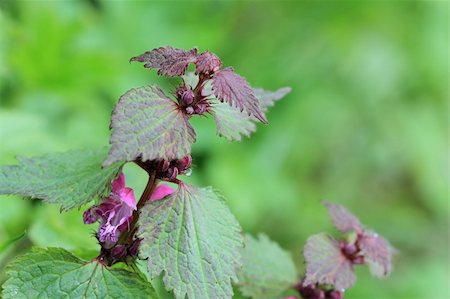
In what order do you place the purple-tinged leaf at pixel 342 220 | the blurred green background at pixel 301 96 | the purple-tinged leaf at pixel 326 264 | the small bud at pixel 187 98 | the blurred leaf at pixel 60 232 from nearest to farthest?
the small bud at pixel 187 98 < the purple-tinged leaf at pixel 326 264 < the purple-tinged leaf at pixel 342 220 < the blurred leaf at pixel 60 232 < the blurred green background at pixel 301 96

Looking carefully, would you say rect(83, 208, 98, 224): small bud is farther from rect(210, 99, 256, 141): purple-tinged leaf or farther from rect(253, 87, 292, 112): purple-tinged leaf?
rect(253, 87, 292, 112): purple-tinged leaf

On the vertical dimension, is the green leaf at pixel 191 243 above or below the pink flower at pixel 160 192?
below

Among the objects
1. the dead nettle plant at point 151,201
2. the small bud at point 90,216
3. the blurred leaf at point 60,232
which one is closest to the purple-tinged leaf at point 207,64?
the dead nettle plant at point 151,201

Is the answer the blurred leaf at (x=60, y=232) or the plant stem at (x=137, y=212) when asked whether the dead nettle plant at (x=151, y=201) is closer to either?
the plant stem at (x=137, y=212)

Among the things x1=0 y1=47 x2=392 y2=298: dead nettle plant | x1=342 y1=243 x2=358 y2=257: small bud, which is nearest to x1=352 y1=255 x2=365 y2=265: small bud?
x1=342 y1=243 x2=358 y2=257: small bud

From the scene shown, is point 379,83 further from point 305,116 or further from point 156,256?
point 156,256

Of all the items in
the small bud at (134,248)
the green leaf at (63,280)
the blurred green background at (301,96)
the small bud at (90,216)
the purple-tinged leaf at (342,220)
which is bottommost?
the green leaf at (63,280)

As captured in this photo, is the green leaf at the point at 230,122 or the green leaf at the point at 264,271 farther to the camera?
the green leaf at the point at 264,271

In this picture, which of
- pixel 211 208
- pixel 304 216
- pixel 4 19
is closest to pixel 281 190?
pixel 304 216

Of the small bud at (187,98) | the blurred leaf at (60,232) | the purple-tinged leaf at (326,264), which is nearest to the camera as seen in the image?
the small bud at (187,98)
